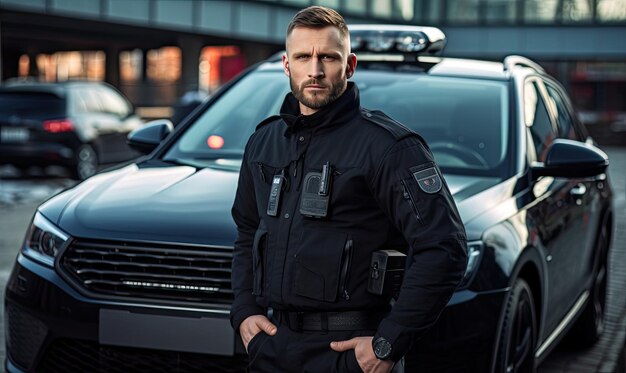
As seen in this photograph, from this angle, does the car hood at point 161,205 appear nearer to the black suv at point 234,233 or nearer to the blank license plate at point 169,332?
the black suv at point 234,233

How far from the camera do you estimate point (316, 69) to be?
257 centimetres

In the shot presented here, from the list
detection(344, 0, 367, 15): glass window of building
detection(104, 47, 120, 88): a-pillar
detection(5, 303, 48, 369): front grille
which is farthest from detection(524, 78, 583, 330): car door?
detection(104, 47, 120, 88): a-pillar

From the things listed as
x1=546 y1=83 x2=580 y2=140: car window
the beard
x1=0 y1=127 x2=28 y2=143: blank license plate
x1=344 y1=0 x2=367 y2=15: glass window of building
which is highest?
x1=344 y1=0 x2=367 y2=15: glass window of building

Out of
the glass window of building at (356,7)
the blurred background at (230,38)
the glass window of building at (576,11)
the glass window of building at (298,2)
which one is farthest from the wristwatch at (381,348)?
the glass window of building at (576,11)

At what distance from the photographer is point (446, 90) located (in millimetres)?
5051

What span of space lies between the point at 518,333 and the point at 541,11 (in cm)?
4368

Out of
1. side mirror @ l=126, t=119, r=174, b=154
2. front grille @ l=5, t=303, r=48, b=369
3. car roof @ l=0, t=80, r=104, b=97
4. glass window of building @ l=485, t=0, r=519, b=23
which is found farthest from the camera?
glass window of building @ l=485, t=0, r=519, b=23

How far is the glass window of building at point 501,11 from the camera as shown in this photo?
46000mm

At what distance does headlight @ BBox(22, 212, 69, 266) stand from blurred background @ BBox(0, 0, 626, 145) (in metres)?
24.0

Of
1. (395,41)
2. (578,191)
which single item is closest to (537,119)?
(578,191)

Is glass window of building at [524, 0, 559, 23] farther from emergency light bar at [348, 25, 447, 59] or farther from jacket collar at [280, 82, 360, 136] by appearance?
jacket collar at [280, 82, 360, 136]

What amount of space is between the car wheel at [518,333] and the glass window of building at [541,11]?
43.2 m

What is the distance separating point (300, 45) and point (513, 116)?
2.39 metres

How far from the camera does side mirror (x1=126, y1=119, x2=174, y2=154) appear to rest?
5.17 meters
